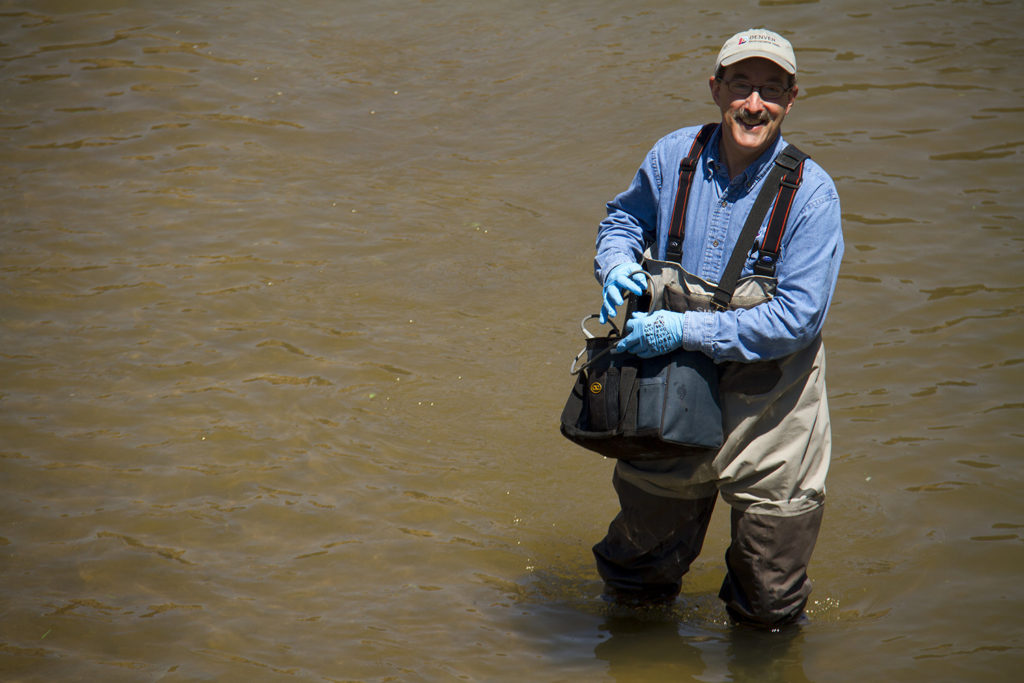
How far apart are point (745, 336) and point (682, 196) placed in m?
0.53

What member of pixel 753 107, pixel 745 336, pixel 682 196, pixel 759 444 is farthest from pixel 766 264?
pixel 759 444

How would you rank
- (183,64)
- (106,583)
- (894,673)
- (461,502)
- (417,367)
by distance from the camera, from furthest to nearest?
1. (183,64)
2. (417,367)
3. (461,502)
4. (106,583)
5. (894,673)

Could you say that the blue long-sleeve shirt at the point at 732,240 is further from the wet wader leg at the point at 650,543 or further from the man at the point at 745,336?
the wet wader leg at the point at 650,543

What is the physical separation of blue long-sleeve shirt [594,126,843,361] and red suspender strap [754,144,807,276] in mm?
22

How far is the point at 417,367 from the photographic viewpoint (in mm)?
5465

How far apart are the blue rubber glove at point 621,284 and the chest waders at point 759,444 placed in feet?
0.15

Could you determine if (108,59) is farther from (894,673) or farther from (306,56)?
(894,673)

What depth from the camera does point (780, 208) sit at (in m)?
2.96

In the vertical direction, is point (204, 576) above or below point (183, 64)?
below

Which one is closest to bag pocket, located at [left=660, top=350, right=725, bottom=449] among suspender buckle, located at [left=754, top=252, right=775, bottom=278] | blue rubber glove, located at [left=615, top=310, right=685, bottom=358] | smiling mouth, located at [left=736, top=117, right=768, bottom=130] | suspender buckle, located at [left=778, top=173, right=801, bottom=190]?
blue rubber glove, located at [left=615, top=310, right=685, bottom=358]

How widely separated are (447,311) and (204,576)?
2.48 m

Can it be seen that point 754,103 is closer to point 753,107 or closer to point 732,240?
point 753,107

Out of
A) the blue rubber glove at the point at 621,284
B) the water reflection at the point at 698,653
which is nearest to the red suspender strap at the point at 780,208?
the blue rubber glove at the point at 621,284

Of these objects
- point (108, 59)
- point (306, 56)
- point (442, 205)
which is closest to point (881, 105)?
point (442, 205)
